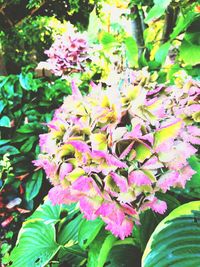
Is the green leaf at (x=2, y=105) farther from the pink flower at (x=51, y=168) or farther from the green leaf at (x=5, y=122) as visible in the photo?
the pink flower at (x=51, y=168)

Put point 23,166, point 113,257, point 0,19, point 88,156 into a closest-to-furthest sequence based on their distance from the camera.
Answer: point 88,156 < point 113,257 < point 23,166 < point 0,19

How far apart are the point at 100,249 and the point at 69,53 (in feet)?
3.56

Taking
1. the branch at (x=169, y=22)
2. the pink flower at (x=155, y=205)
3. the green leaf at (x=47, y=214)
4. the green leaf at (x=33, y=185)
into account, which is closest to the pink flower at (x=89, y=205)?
the pink flower at (x=155, y=205)

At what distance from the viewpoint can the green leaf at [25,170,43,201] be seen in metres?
1.69

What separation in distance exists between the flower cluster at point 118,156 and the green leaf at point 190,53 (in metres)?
0.53

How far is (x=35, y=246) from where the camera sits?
1.02 meters

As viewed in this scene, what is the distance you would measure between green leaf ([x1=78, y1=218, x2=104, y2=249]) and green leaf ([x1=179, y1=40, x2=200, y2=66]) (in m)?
0.69

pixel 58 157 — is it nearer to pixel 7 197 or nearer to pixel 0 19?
pixel 7 197

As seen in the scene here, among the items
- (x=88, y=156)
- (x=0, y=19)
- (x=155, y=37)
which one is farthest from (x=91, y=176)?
(x=0, y=19)

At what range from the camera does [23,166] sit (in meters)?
1.78

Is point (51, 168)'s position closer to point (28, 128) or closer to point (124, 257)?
point (124, 257)

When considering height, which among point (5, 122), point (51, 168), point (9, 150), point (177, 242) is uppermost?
point (51, 168)

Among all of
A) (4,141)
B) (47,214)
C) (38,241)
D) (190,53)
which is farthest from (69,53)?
(38,241)

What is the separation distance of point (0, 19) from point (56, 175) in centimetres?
292
